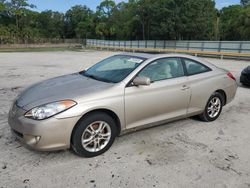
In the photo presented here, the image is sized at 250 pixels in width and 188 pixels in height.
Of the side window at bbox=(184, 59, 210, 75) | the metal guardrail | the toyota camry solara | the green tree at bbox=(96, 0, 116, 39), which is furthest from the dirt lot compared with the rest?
the green tree at bbox=(96, 0, 116, 39)

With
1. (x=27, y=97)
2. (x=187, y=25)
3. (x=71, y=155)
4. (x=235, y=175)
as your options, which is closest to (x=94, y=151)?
(x=71, y=155)

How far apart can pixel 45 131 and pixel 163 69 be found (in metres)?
2.19

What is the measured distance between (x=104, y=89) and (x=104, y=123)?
48cm

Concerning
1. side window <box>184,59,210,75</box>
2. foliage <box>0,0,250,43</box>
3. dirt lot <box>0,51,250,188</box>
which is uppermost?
foliage <box>0,0,250,43</box>

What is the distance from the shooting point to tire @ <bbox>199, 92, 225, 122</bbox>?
492 centimetres

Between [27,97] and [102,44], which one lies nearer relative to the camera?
[27,97]

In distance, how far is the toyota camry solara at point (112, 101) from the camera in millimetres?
3156

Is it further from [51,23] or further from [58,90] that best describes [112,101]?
[51,23]

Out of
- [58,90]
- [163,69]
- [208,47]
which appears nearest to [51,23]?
[208,47]

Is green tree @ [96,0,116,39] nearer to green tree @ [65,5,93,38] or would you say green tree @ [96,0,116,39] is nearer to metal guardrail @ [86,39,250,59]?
green tree @ [65,5,93,38]

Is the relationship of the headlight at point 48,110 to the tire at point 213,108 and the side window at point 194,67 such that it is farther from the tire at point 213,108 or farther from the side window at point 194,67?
the tire at point 213,108

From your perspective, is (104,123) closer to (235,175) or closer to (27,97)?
(27,97)

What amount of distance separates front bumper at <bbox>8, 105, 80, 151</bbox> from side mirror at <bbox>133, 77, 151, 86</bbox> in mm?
1049

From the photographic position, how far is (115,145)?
12.7 ft
